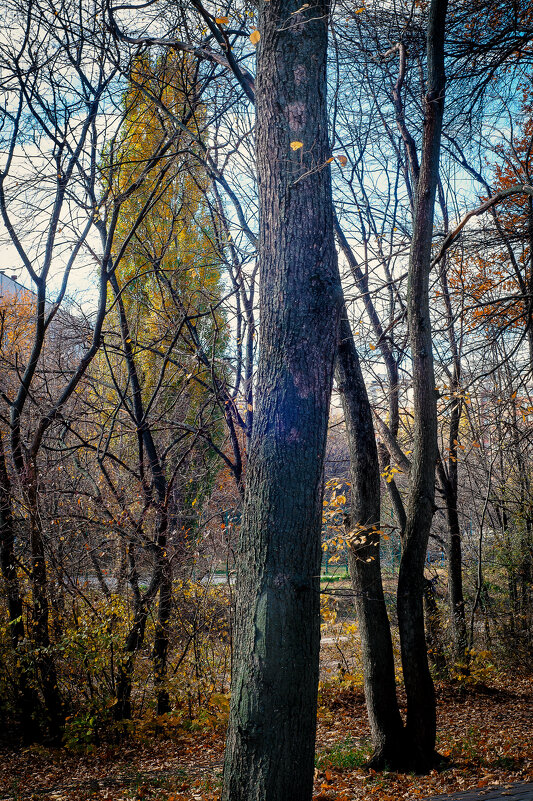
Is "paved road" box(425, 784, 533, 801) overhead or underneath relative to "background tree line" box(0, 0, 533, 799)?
underneath

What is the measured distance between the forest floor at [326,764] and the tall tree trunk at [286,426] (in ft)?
7.87

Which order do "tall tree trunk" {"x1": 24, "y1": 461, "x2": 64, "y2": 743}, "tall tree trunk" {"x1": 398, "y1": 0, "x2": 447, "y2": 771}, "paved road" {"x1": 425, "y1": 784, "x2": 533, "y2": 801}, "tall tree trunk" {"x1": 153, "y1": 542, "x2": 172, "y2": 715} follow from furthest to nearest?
"tall tree trunk" {"x1": 153, "y1": 542, "x2": 172, "y2": 715}
"tall tree trunk" {"x1": 24, "y1": 461, "x2": 64, "y2": 743}
"tall tree trunk" {"x1": 398, "y1": 0, "x2": 447, "y2": 771}
"paved road" {"x1": 425, "y1": 784, "x2": 533, "y2": 801}

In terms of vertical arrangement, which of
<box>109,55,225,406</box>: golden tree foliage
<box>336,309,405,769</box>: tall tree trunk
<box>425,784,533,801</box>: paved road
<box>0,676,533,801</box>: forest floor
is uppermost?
<box>109,55,225,406</box>: golden tree foliage

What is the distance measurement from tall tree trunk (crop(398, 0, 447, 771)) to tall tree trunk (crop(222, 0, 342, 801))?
88.6 inches

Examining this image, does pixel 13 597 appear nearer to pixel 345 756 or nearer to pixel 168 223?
pixel 345 756

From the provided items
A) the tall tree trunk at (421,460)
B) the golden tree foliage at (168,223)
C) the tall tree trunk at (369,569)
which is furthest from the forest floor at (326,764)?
the golden tree foliage at (168,223)

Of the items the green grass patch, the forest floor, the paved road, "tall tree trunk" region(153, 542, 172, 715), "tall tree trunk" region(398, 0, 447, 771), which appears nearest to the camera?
the paved road

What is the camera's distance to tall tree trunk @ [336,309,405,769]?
5.17 m

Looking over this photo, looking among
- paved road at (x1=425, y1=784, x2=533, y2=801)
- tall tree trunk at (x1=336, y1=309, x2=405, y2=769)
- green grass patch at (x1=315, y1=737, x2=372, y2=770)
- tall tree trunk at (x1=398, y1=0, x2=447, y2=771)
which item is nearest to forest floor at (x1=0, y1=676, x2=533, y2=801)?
green grass patch at (x1=315, y1=737, x2=372, y2=770)

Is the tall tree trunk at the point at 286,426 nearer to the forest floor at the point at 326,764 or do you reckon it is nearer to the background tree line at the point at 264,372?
the background tree line at the point at 264,372

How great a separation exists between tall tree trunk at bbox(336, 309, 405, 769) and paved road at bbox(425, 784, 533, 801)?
2.94 ft

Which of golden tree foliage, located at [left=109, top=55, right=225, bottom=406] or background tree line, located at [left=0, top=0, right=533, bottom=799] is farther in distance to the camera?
golden tree foliage, located at [left=109, top=55, right=225, bottom=406]

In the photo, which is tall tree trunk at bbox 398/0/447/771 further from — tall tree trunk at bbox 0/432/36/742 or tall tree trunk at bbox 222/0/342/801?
tall tree trunk at bbox 0/432/36/742

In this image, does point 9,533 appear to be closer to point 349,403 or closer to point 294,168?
point 349,403
